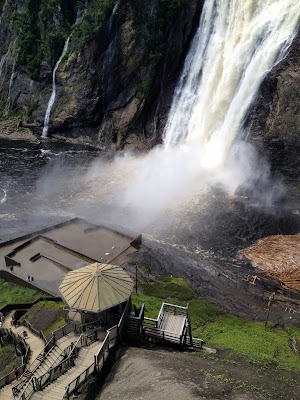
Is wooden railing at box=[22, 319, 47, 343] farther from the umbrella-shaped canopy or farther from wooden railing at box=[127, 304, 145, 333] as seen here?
wooden railing at box=[127, 304, 145, 333]

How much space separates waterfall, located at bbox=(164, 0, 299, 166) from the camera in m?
43.5

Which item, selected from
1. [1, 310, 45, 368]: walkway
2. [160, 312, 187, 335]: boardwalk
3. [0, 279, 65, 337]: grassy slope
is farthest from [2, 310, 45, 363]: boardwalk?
[160, 312, 187, 335]: boardwalk

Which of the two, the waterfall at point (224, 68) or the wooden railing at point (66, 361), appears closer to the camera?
the wooden railing at point (66, 361)

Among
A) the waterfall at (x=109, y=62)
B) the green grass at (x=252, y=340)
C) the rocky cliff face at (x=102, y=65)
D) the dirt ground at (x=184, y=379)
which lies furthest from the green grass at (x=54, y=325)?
the waterfall at (x=109, y=62)

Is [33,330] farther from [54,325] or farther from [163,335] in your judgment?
[163,335]

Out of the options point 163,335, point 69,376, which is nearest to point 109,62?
point 163,335

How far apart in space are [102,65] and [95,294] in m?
52.8

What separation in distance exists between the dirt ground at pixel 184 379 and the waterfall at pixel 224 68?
3472cm

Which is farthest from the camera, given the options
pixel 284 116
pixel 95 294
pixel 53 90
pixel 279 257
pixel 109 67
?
pixel 53 90

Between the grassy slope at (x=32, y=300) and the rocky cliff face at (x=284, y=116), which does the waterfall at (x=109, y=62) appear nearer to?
the rocky cliff face at (x=284, y=116)

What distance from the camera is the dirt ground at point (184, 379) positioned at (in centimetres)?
1245

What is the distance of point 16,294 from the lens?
85.8ft

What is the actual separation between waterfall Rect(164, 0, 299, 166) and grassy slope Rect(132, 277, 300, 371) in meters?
25.3

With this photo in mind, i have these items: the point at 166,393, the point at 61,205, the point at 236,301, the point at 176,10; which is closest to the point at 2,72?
the point at 176,10
